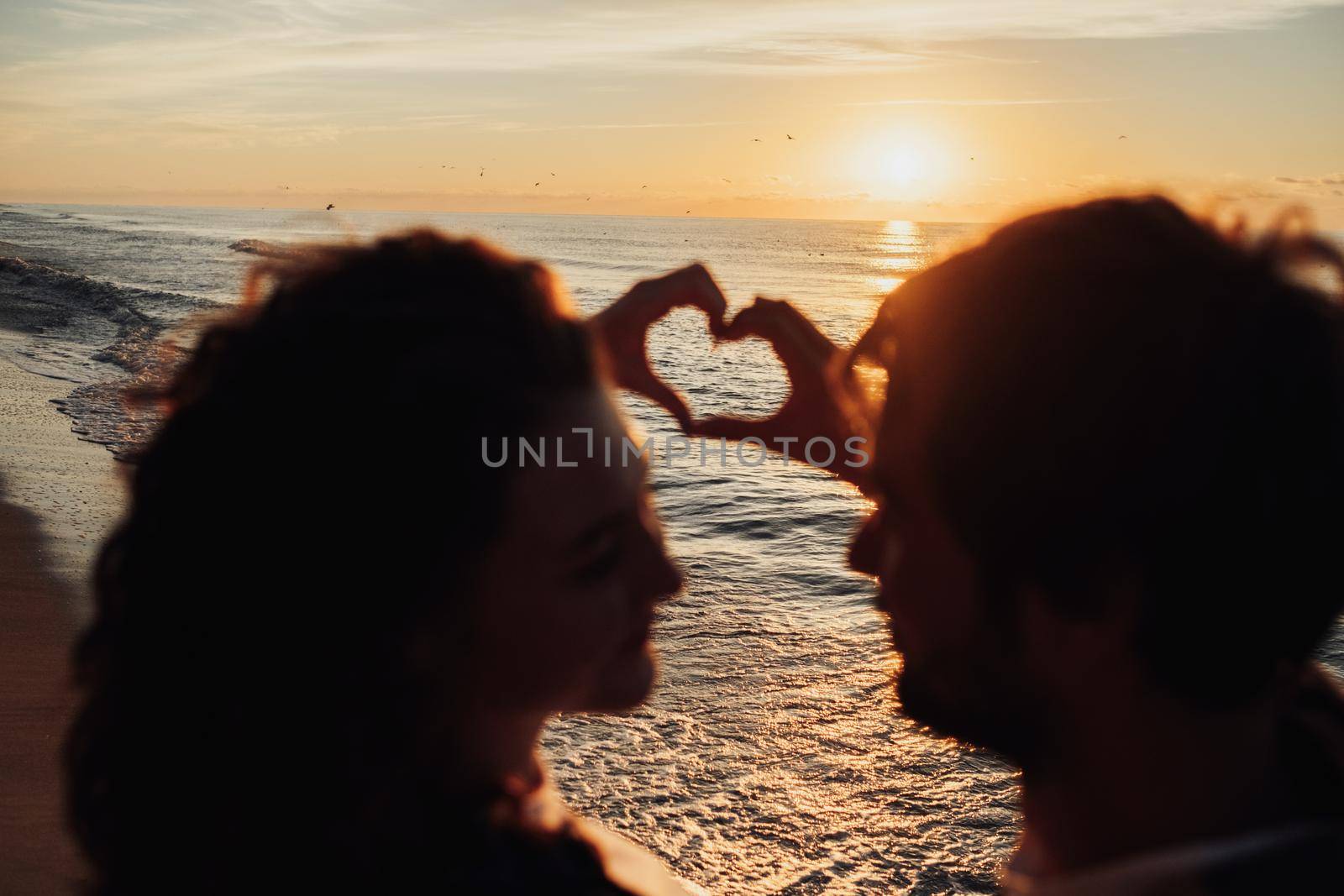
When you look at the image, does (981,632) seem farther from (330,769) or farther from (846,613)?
(846,613)

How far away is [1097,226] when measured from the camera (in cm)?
133

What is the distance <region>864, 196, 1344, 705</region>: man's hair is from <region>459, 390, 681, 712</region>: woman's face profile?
1.36 feet

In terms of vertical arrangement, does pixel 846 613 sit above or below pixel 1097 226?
below

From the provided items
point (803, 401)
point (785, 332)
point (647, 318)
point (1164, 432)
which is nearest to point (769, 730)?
point (803, 401)

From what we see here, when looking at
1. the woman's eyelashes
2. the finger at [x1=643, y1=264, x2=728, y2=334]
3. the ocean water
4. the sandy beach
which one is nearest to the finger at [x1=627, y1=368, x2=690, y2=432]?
the finger at [x1=643, y1=264, x2=728, y2=334]

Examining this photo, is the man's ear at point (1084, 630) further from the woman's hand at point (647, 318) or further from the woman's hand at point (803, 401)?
the woman's hand at point (647, 318)

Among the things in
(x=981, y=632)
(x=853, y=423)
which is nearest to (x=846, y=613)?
(x=853, y=423)

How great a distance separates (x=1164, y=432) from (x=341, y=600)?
0.91 m

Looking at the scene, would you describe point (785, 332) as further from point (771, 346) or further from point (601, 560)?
point (601, 560)

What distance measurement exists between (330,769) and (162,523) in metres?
0.33

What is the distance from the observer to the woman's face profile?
128 centimetres

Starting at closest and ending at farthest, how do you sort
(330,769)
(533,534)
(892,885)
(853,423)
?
1. (330,769)
2. (533,534)
3. (853,423)
4. (892,885)

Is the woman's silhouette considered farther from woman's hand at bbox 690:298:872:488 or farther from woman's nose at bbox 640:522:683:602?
woman's hand at bbox 690:298:872:488

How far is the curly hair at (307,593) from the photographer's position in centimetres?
117
